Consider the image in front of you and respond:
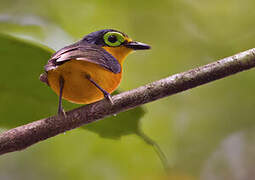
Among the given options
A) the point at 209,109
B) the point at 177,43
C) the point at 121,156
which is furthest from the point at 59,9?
the point at 209,109

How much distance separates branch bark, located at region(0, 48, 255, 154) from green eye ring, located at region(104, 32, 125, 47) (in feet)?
1.14

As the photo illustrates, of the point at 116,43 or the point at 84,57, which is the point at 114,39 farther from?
the point at 84,57

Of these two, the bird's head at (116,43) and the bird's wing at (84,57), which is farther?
the bird's head at (116,43)

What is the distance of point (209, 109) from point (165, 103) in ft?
1.08

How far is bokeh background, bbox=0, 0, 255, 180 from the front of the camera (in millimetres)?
1939

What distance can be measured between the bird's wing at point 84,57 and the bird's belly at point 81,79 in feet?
0.08

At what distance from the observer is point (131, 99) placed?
2.63 feet

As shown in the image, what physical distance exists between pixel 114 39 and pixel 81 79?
24cm

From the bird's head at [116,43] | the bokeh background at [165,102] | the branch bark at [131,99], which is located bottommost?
the branch bark at [131,99]

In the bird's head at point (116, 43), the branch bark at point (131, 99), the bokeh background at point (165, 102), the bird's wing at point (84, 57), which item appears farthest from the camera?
the bokeh background at point (165, 102)

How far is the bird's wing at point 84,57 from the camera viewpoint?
0.89 meters

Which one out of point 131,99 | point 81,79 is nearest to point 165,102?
point 81,79

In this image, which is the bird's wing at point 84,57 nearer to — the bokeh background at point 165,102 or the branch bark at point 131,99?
the branch bark at point 131,99

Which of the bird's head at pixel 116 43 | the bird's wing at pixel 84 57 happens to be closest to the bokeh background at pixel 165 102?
the bird's head at pixel 116 43
